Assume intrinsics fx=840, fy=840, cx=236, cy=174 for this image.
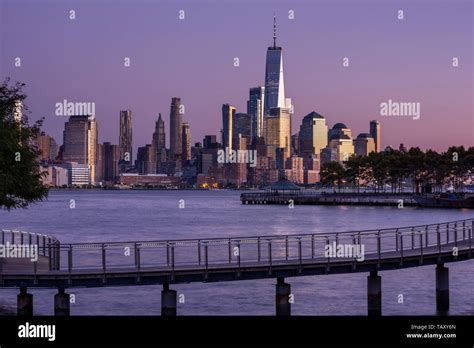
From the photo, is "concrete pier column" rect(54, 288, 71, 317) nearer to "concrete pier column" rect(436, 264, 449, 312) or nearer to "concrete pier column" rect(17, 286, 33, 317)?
"concrete pier column" rect(17, 286, 33, 317)

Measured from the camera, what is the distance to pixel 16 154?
127 ft

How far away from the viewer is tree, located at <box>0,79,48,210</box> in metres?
37.9

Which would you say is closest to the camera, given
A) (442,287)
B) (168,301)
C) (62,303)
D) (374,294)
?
(62,303)

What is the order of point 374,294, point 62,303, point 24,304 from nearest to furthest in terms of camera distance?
point 62,303, point 24,304, point 374,294

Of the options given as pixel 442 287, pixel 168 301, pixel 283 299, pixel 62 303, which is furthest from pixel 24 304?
pixel 442 287

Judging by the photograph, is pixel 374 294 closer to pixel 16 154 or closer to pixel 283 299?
pixel 283 299

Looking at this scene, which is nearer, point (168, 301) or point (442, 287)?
point (168, 301)

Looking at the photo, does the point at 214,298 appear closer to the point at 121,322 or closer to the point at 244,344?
the point at 121,322

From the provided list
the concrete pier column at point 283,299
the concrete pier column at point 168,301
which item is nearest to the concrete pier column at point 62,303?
the concrete pier column at point 168,301

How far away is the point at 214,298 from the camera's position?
48.6 metres

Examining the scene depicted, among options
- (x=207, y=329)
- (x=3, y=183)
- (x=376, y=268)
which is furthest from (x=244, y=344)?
(x=3, y=183)

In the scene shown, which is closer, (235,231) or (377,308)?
(377,308)

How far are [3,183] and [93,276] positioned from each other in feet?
24.4

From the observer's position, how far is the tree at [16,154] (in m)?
37.9
